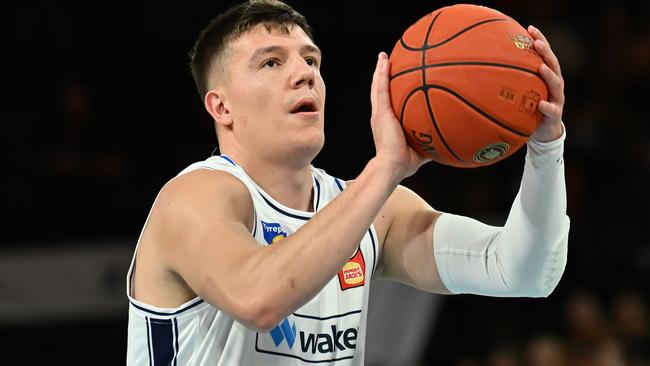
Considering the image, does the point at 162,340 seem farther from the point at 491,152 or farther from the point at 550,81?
the point at 550,81

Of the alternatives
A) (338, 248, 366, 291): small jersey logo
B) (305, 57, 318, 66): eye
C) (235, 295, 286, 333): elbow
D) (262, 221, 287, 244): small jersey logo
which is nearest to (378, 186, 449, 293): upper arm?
(338, 248, 366, 291): small jersey logo

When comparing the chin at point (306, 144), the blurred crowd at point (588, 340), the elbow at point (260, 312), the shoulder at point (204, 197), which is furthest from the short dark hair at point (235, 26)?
the blurred crowd at point (588, 340)

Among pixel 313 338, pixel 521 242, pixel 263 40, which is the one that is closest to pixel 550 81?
pixel 521 242

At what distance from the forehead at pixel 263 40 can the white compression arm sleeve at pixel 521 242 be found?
96cm

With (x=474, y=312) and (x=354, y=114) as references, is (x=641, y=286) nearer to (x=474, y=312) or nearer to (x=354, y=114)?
(x=474, y=312)

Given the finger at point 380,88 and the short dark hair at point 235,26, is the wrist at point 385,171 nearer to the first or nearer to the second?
the finger at point 380,88

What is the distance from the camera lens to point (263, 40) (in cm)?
399

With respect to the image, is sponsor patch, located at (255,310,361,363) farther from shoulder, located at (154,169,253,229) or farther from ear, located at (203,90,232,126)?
ear, located at (203,90,232,126)

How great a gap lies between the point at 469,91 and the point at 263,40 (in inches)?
39.2

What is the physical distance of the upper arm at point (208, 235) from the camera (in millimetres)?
3178

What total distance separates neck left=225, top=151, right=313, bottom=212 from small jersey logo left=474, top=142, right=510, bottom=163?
2.62ft

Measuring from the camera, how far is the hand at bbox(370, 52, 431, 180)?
3342mm

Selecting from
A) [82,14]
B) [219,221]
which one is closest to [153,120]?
[82,14]

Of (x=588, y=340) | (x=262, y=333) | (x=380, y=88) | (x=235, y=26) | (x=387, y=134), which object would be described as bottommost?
(x=588, y=340)
